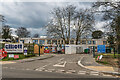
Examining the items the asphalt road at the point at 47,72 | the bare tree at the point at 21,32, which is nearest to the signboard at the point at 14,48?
the asphalt road at the point at 47,72

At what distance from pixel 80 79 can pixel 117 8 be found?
34.7 feet

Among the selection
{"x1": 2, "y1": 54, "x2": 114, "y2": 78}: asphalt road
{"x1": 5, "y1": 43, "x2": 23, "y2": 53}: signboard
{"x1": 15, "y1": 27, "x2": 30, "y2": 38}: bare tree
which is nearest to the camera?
{"x1": 2, "y1": 54, "x2": 114, "y2": 78}: asphalt road

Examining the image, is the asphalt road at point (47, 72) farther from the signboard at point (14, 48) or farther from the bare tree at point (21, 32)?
the bare tree at point (21, 32)

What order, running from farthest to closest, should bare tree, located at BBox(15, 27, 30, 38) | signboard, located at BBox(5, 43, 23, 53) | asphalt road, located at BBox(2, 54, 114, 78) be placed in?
bare tree, located at BBox(15, 27, 30, 38) < signboard, located at BBox(5, 43, 23, 53) < asphalt road, located at BBox(2, 54, 114, 78)

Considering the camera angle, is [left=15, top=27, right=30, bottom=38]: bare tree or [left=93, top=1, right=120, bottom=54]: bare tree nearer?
A: [left=93, top=1, right=120, bottom=54]: bare tree

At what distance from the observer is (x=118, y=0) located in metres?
15.1

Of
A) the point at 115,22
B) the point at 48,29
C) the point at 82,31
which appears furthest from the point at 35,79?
the point at 82,31

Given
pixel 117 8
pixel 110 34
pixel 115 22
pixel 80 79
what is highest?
pixel 117 8


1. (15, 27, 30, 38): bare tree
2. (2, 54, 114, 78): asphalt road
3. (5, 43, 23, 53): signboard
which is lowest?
(2, 54, 114, 78): asphalt road

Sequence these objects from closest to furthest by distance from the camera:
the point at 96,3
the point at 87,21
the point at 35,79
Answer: the point at 35,79 → the point at 96,3 → the point at 87,21

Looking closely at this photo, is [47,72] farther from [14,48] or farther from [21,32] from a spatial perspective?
[21,32]

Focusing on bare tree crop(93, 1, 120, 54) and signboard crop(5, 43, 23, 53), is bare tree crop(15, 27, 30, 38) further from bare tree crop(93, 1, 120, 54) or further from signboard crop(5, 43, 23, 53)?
bare tree crop(93, 1, 120, 54)

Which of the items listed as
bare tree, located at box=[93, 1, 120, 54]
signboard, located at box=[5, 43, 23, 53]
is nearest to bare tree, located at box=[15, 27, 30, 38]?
signboard, located at box=[5, 43, 23, 53]

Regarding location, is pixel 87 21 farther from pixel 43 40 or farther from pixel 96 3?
pixel 43 40
